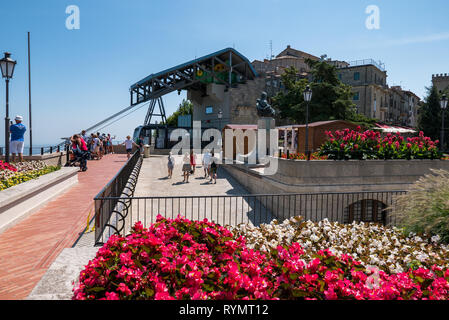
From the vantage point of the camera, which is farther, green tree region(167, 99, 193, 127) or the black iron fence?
green tree region(167, 99, 193, 127)

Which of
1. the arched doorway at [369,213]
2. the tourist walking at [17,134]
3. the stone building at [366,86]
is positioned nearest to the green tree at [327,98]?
the stone building at [366,86]

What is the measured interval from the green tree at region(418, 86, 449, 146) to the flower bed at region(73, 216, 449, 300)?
36.8 meters

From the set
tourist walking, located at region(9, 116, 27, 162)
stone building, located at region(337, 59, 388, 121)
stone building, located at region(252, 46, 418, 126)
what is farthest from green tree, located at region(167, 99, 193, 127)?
tourist walking, located at region(9, 116, 27, 162)

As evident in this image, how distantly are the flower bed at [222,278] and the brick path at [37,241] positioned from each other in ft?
5.93

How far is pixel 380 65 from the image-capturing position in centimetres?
4609

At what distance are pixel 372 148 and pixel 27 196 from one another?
1157 centimetres

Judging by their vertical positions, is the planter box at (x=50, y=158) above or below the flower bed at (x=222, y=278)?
above

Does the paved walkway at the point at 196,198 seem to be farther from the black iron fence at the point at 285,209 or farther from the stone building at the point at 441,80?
the stone building at the point at 441,80

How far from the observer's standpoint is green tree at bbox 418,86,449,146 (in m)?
33.2

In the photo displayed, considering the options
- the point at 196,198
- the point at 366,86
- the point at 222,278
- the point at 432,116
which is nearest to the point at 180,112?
the point at 366,86

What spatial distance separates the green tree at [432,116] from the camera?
109ft

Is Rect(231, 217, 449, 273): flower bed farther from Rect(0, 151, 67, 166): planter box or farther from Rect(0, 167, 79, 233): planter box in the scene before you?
Rect(0, 151, 67, 166): planter box

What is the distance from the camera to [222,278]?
10.0ft

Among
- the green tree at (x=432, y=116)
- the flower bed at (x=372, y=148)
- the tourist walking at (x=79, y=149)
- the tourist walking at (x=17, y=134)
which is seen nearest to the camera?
the flower bed at (x=372, y=148)
